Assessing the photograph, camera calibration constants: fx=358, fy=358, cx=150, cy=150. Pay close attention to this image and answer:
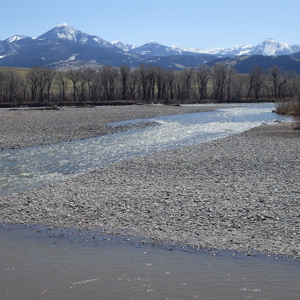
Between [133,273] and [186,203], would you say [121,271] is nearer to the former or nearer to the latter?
[133,273]

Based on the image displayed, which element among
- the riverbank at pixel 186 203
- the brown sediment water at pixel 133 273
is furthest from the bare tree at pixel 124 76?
the brown sediment water at pixel 133 273

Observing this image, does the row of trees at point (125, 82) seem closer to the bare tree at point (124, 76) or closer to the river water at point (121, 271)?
the bare tree at point (124, 76)

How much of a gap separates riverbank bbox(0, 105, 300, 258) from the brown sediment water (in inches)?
36.2

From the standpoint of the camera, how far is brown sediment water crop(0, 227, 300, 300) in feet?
26.7

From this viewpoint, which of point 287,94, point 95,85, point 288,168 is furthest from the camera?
point 287,94

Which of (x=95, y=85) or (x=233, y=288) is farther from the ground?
(x=95, y=85)

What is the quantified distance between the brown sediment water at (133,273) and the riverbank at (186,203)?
0.92m

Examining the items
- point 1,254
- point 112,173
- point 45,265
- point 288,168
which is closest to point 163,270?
point 45,265

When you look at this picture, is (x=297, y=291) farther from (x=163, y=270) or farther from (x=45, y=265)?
(x=45, y=265)

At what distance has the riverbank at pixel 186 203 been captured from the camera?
11.2m

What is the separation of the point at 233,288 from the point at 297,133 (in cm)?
2934

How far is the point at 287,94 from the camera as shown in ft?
426

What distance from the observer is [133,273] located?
9.11 meters

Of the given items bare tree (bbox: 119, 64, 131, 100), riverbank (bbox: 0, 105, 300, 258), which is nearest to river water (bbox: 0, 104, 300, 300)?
riverbank (bbox: 0, 105, 300, 258)
